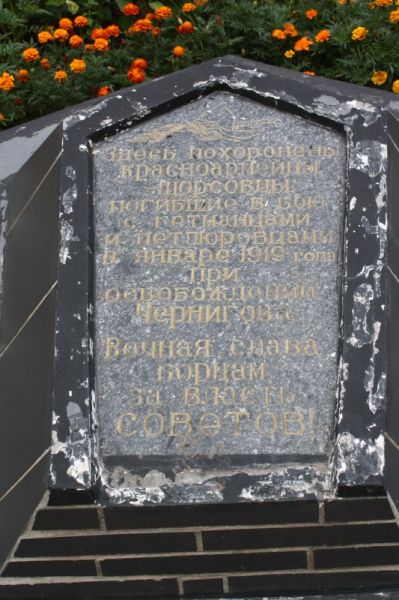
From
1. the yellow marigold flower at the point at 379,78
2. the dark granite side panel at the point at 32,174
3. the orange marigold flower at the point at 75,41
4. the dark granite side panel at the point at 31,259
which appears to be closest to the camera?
the dark granite side panel at the point at 31,259

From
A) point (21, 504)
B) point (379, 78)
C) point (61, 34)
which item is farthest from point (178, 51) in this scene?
point (21, 504)

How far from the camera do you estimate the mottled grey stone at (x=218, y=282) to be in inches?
131

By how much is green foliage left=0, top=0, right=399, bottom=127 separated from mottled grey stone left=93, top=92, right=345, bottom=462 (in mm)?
1402

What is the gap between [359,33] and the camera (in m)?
5.24

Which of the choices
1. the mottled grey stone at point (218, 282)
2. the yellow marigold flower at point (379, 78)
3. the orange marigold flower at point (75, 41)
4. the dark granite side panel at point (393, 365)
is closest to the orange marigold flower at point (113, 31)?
the orange marigold flower at point (75, 41)

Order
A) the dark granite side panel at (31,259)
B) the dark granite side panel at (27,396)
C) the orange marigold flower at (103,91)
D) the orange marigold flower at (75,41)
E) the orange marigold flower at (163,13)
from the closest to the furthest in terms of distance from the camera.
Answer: the dark granite side panel at (27,396) < the dark granite side panel at (31,259) < the orange marigold flower at (103,91) < the orange marigold flower at (75,41) < the orange marigold flower at (163,13)

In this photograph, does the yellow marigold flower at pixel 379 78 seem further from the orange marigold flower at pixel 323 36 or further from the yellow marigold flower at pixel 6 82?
the yellow marigold flower at pixel 6 82

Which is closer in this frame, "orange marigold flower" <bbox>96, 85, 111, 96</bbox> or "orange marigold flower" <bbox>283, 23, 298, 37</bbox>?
"orange marigold flower" <bbox>96, 85, 111, 96</bbox>

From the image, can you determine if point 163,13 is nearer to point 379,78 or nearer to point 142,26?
point 142,26

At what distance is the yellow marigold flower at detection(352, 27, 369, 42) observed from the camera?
5.23 metres

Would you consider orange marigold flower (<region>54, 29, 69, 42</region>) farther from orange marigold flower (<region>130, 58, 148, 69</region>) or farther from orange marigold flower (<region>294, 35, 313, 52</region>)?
orange marigold flower (<region>294, 35, 313, 52</region>)

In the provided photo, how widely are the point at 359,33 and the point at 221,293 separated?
2.18 metres

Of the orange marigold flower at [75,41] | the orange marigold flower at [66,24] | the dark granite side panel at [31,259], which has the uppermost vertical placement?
the orange marigold flower at [66,24]

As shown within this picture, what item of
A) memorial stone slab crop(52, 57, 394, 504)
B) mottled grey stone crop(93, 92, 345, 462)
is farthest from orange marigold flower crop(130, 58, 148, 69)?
mottled grey stone crop(93, 92, 345, 462)
